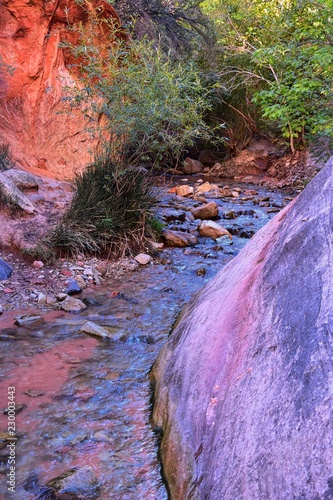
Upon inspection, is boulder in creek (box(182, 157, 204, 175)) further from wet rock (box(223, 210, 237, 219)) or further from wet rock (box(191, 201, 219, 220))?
wet rock (box(191, 201, 219, 220))

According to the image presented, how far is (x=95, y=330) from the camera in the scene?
434cm

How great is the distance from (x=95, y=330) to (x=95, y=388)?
3.27ft

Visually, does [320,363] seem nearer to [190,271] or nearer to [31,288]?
[31,288]

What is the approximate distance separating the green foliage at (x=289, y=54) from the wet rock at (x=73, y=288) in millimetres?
5900

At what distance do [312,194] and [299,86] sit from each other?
27.2ft

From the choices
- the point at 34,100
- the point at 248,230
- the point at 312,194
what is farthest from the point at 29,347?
the point at 34,100

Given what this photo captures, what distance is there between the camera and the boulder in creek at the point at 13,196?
6129 mm

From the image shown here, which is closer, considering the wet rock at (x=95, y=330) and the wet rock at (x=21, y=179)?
the wet rock at (x=95, y=330)

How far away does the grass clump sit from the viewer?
6184mm

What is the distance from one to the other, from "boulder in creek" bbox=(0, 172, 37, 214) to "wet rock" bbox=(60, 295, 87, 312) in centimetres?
178

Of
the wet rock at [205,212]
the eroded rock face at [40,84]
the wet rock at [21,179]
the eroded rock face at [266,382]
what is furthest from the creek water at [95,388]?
the eroded rock face at [40,84]

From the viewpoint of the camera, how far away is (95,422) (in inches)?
116

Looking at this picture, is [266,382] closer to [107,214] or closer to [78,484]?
[78,484]

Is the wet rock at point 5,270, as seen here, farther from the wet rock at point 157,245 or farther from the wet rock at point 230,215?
the wet rock at point 230,215
